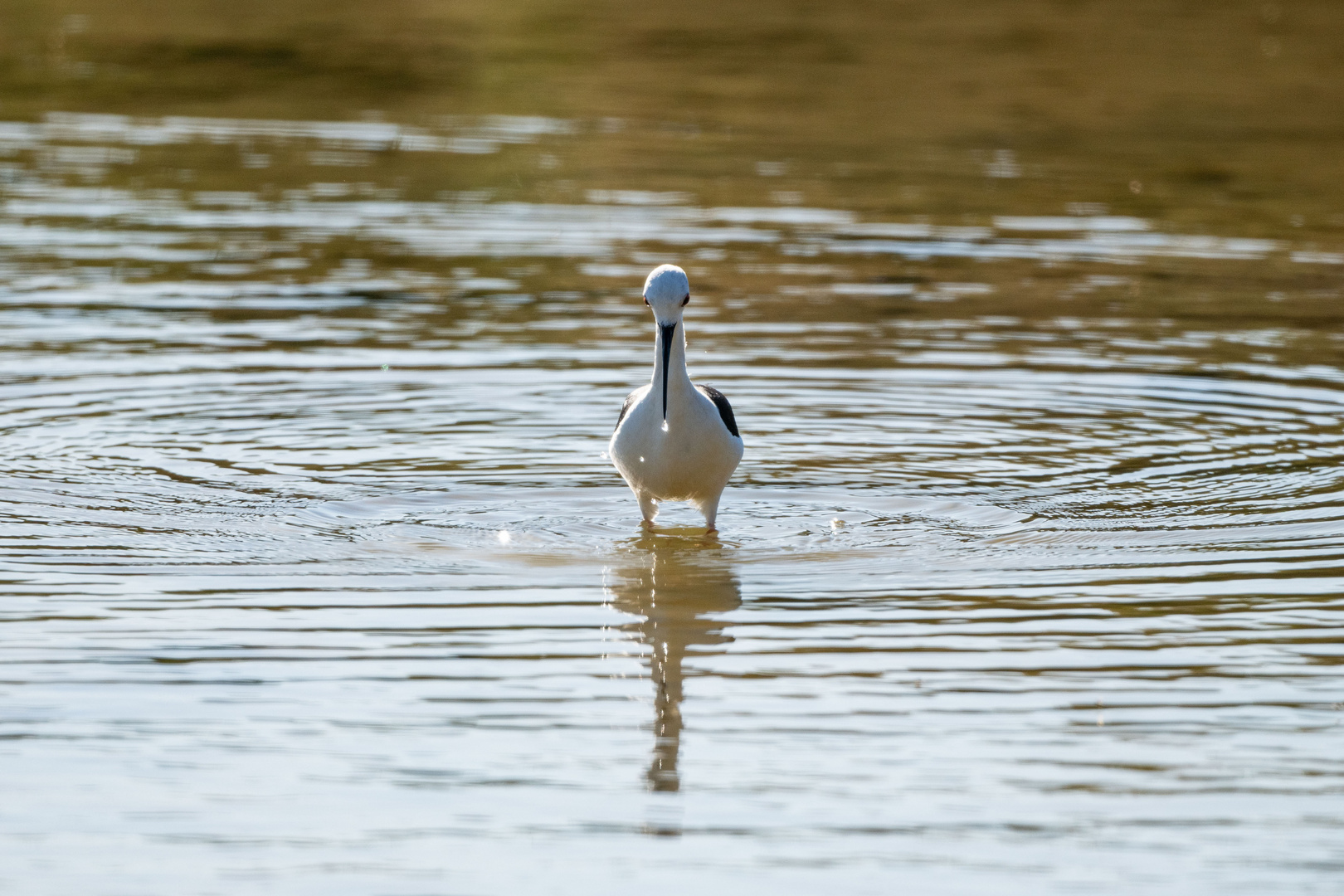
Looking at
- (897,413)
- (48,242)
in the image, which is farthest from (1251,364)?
(48,242)

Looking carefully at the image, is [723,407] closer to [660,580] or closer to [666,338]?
[666,338]

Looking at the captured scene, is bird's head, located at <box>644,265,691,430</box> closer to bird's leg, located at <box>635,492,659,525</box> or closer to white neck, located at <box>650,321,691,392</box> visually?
white neck, located at <box>650,321,691,392</box>

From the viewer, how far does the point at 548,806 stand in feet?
22.0

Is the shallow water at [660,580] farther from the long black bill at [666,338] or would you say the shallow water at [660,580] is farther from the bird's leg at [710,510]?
the long black bill at [666,338]

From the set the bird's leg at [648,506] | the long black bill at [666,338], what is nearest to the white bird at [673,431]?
the long black bill at [666,338]

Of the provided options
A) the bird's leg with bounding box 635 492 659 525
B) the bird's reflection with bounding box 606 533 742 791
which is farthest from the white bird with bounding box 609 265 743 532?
the bird's reflection with bounding box 606 533 742 791

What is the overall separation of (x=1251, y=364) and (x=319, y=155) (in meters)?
12.0

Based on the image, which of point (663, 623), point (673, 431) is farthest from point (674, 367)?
point (663, 623)

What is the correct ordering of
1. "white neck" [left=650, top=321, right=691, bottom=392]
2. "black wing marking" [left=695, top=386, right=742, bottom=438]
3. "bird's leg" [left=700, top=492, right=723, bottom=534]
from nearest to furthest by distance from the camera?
1. "white neck" [left=650, top=321, right=691, bottom=392]
2. "bird's leg" [left=700, top=492, right=723, bottom=534]
3. "black wing marking" [left=695, top=386, right=742, bottom=438]

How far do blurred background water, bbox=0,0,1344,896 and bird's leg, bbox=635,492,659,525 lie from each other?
0.14 metres

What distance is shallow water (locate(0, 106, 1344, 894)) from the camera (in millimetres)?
6523

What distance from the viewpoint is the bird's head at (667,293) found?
31.3ft

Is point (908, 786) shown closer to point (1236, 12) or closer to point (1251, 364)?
point (1251, 364)

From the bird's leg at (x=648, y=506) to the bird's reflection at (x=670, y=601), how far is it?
0.40 ft
